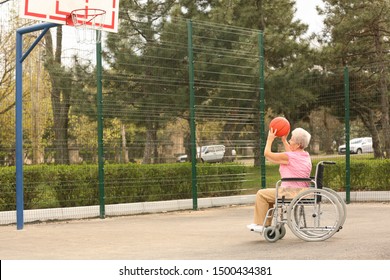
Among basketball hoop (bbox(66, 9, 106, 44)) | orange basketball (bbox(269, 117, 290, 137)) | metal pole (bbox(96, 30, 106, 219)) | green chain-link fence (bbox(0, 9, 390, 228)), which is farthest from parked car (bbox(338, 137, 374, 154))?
orange basketball (bbox(269, 117, 290, 137))

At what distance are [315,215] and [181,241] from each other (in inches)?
74.0

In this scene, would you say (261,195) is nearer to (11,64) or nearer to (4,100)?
(4,100)

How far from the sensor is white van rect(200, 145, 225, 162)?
16.7m

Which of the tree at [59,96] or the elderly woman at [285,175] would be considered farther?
the tree at [59,96]

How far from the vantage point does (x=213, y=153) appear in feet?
56.0

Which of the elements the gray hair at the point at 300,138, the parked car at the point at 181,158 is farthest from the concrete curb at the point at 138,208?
the gray hair at the point at 300,138

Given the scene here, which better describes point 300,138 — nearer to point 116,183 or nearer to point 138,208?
point 138,208

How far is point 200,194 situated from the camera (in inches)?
632

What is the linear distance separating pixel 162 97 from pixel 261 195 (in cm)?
789

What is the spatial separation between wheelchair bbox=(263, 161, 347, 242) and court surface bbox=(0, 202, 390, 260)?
0.43ft

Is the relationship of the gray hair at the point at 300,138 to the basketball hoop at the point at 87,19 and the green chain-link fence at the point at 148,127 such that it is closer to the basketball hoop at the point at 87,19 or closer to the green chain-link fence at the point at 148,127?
the basketball hoop at the point at 87,19

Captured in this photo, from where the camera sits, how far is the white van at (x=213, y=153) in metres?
16.7

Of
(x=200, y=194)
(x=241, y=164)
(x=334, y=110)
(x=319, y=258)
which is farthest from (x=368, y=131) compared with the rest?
(x=319, y=258)

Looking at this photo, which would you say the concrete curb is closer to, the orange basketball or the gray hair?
the orange basketball
